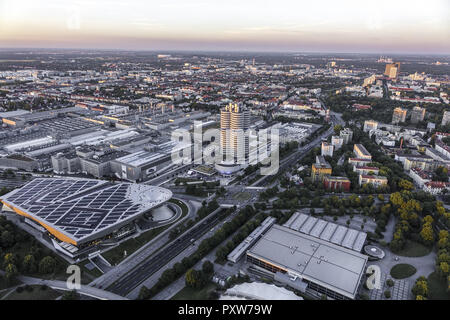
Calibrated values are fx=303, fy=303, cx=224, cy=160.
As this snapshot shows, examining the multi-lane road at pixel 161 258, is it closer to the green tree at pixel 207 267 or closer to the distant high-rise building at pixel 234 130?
the green tree at pixel 207 267

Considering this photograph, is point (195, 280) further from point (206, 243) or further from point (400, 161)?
point (400, 161)

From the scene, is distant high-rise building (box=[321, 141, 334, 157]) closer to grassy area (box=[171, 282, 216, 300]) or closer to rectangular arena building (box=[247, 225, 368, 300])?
rectangular arena building (box=[247, 225, 368, 300])

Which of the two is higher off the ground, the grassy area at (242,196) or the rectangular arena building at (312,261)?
the rectangular arena building at (312,261)

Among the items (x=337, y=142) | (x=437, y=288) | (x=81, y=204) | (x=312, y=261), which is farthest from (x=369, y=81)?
(x=81, y=204)

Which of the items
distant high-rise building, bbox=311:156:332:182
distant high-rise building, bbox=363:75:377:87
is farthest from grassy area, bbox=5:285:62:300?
distant high-rise building, bbox=363:75:377:87

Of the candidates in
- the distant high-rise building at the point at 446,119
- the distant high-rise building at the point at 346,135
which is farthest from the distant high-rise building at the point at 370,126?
the distant high-rise building at the point at 446,119

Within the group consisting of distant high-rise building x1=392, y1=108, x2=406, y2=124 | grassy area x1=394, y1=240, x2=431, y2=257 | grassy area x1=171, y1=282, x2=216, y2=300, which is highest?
distant high-rise building x1=392, y1=108, x2=406, y2=124
